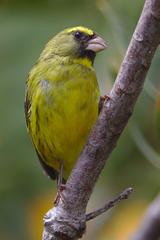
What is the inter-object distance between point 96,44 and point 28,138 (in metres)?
0.65

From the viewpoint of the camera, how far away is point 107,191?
4.45 metres

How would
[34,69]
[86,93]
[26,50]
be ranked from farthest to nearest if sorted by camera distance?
[26,50] → [34,69] → [86,93]

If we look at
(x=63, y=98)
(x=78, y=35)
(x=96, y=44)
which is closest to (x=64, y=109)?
(x=63, y=98)

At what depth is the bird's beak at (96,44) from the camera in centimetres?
383

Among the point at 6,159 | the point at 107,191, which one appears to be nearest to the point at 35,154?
the point at 6,159

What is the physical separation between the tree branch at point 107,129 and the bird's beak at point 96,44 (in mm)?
926

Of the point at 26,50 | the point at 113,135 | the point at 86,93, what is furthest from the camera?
the point at 26,50

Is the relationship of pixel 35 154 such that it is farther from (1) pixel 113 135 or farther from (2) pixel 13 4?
(1) pixel 113 135

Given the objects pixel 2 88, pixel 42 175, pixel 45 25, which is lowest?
pixel 42 175

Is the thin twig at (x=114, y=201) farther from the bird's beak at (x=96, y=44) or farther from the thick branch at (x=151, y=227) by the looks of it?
the bird's beak at (x=96, y=44)

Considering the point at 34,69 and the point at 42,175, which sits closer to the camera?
the point at 34,69

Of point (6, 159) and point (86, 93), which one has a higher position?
point (86, 93)

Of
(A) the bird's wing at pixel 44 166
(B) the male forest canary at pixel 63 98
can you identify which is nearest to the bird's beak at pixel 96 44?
(B) the male forest canary at pixel 63 98

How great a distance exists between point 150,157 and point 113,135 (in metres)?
0.91
